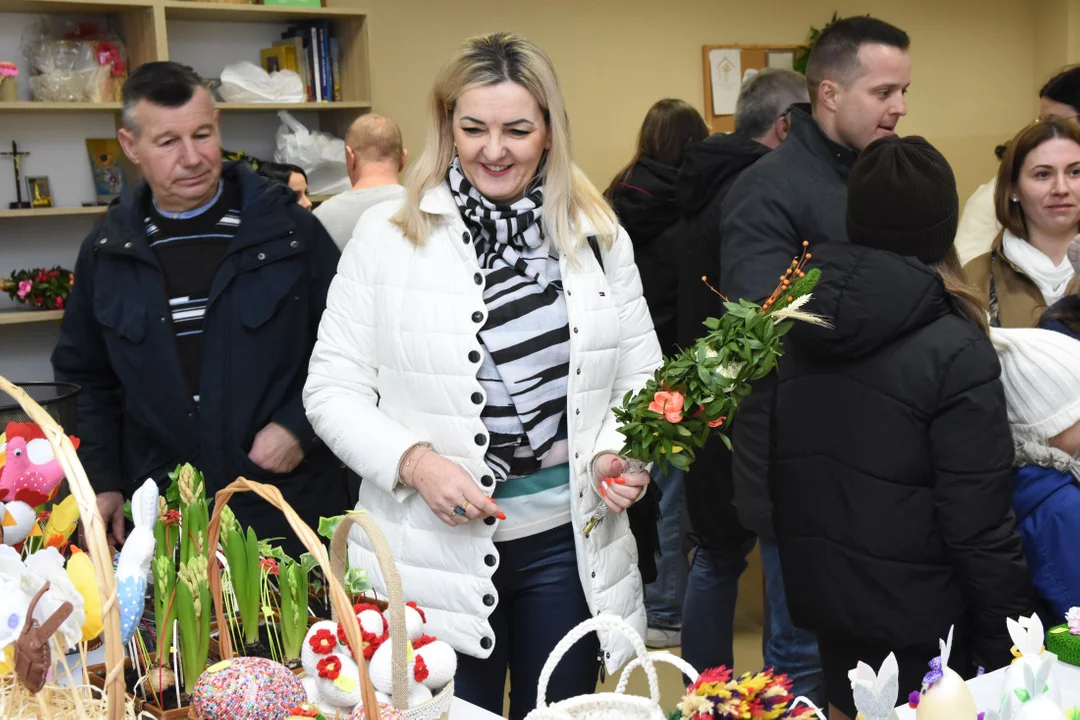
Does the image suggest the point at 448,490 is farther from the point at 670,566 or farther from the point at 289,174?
the point at 289,174

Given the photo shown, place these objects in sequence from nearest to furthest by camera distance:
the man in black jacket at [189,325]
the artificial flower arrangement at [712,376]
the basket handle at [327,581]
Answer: the basket handle at [327,581] → the artificial flower arrangement at [712,376] → the man in black jacket at [189,325]

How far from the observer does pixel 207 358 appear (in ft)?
7.68

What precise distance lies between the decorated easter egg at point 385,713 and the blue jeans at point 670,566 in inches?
102

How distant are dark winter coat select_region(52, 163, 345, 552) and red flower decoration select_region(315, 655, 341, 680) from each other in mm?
1080

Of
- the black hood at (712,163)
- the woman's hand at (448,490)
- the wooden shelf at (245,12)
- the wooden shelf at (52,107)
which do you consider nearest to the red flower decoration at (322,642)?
the woman's hand at (448,490)

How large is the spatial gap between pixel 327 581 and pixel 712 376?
0.71 m

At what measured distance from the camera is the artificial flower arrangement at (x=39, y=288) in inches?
165

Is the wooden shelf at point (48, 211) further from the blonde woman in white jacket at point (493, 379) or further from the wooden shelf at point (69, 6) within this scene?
the blonde woman in white jacket at point (493, 379)

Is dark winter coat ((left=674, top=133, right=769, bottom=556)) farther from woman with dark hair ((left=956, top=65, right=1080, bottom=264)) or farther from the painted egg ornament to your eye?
the painted egg ornament

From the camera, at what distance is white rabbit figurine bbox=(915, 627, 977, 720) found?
1.05 m

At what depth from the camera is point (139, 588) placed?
1.28 metres

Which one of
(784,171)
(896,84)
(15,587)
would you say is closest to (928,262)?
(784,171)

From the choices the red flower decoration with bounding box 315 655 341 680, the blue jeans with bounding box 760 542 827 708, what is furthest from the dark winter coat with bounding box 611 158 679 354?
the red flower decoration with bounding box 315 655 341 680

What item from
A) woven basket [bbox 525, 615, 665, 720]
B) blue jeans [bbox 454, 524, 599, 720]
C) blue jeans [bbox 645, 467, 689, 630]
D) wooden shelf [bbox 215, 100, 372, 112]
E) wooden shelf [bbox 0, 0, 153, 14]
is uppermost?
wooden shelf [bbox 0, 0, 153, 14]
